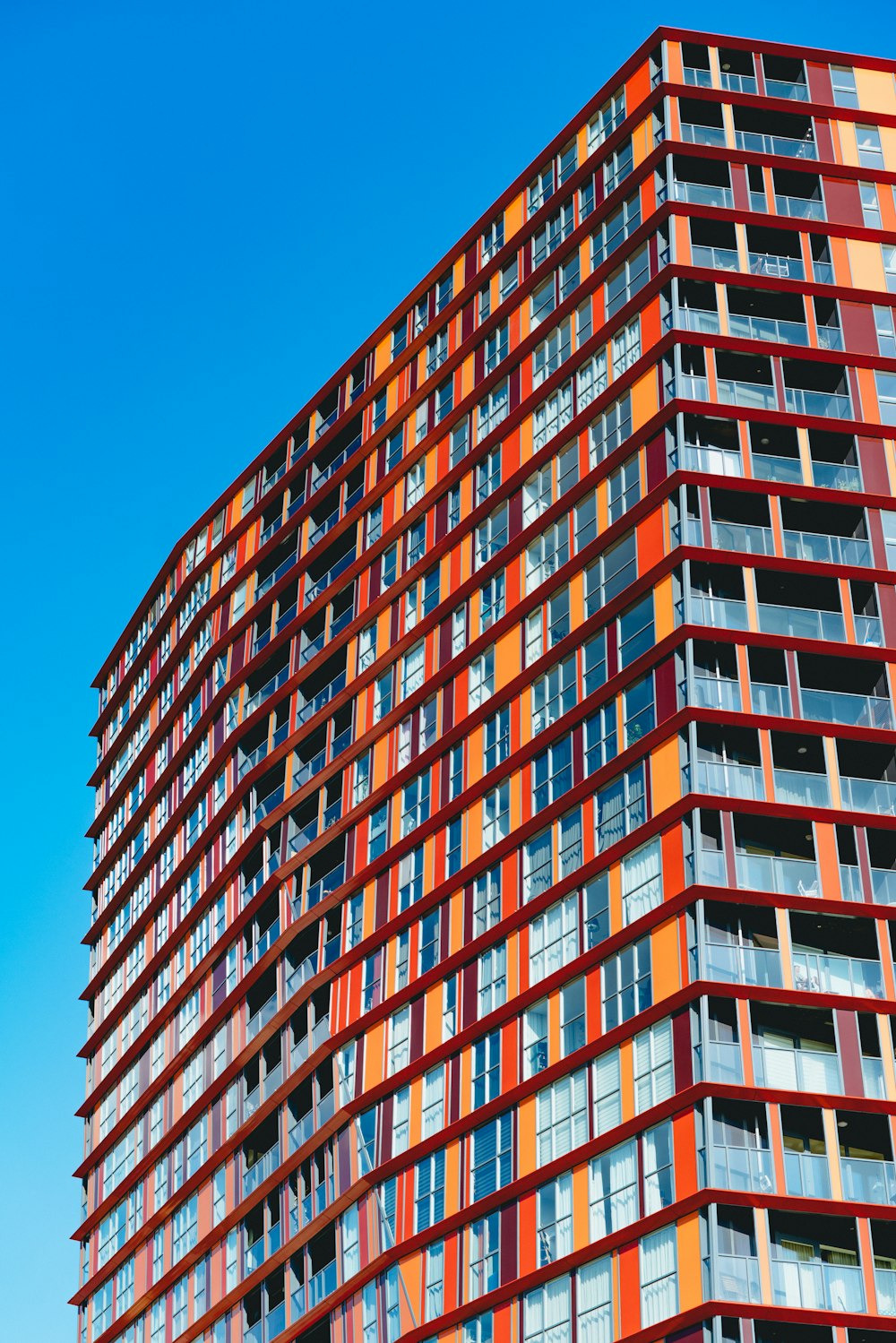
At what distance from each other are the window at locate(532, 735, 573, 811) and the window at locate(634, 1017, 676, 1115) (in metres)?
9.49

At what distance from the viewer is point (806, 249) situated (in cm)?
7188

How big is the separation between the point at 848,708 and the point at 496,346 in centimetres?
2237

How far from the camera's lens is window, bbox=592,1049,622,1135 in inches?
2314

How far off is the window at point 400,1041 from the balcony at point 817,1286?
1812cm

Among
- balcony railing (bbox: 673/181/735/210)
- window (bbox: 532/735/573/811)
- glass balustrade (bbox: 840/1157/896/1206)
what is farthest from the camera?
balcony railing (bbox: 673/181/735/210)

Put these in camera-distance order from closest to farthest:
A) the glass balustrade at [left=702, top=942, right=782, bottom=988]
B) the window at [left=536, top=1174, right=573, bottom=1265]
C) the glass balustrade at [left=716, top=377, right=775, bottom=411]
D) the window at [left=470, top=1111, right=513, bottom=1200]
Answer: the glass balustrade at [left=702, top=942, right=782, bottom=988] → the window at [left=536, top=1174, right=573, bottom=1265] → the window at [left=470, top=1111, right=513, bottom=1200] → the glass balustrade at [left=716, top=377, right=775, bottom=411]

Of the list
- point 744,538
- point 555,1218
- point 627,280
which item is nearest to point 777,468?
point 744,538

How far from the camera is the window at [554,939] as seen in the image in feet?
208

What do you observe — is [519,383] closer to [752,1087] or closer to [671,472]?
[671,472]

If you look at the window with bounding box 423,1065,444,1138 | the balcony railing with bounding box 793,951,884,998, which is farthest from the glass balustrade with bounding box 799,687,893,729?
the window with bounding box 423,1065,444,1138

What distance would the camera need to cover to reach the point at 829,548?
65812mm

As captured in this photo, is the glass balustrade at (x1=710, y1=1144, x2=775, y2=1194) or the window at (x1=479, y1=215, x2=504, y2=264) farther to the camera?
the window at (x1=479, y1=215, x2=504, y2=264)

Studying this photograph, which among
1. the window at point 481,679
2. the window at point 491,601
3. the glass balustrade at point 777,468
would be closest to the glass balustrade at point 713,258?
the glass balustrade at point 777,468

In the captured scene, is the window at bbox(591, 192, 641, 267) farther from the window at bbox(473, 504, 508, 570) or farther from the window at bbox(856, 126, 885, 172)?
the window at bbox(473, 504, 508, 570)
